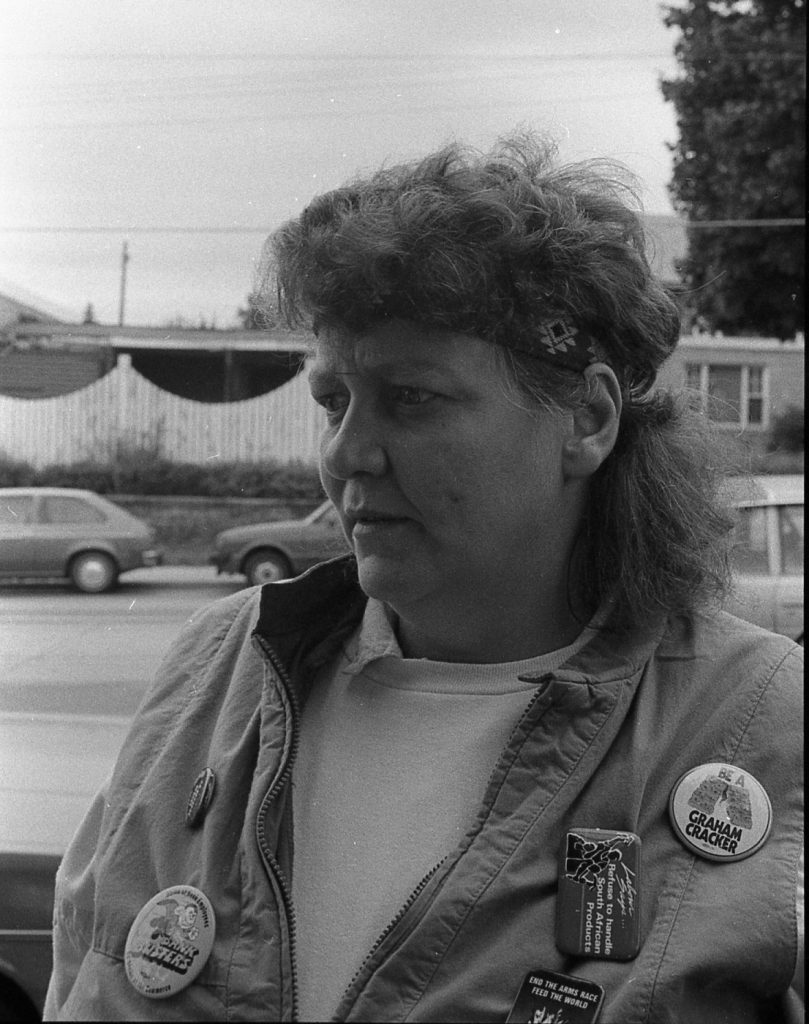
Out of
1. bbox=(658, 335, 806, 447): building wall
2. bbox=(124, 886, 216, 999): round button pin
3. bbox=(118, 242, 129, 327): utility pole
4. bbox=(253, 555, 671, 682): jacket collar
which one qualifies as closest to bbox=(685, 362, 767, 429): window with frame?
bbox=(658, 335, 806, 447): building wall

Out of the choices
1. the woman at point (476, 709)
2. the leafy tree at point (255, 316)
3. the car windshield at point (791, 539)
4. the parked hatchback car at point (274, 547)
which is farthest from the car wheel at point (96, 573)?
the car windshield at point (791, 539)

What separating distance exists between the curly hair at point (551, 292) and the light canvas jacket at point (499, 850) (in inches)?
4.1

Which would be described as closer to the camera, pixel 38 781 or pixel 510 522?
pixel 510 522

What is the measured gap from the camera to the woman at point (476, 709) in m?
1.06

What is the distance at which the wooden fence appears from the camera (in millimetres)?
1446

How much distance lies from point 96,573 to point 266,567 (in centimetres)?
Result: 23

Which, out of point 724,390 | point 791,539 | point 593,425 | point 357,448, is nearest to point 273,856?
point 357,448

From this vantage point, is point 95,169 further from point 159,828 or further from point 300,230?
point 159,828

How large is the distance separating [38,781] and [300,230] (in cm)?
97

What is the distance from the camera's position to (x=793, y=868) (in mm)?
1070

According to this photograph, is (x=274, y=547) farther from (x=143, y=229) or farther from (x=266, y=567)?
(x=143, y=229)

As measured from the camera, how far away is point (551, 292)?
1.20m

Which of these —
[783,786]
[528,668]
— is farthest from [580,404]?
[783,786]

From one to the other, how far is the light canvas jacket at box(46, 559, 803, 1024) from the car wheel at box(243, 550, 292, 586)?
33 cm
